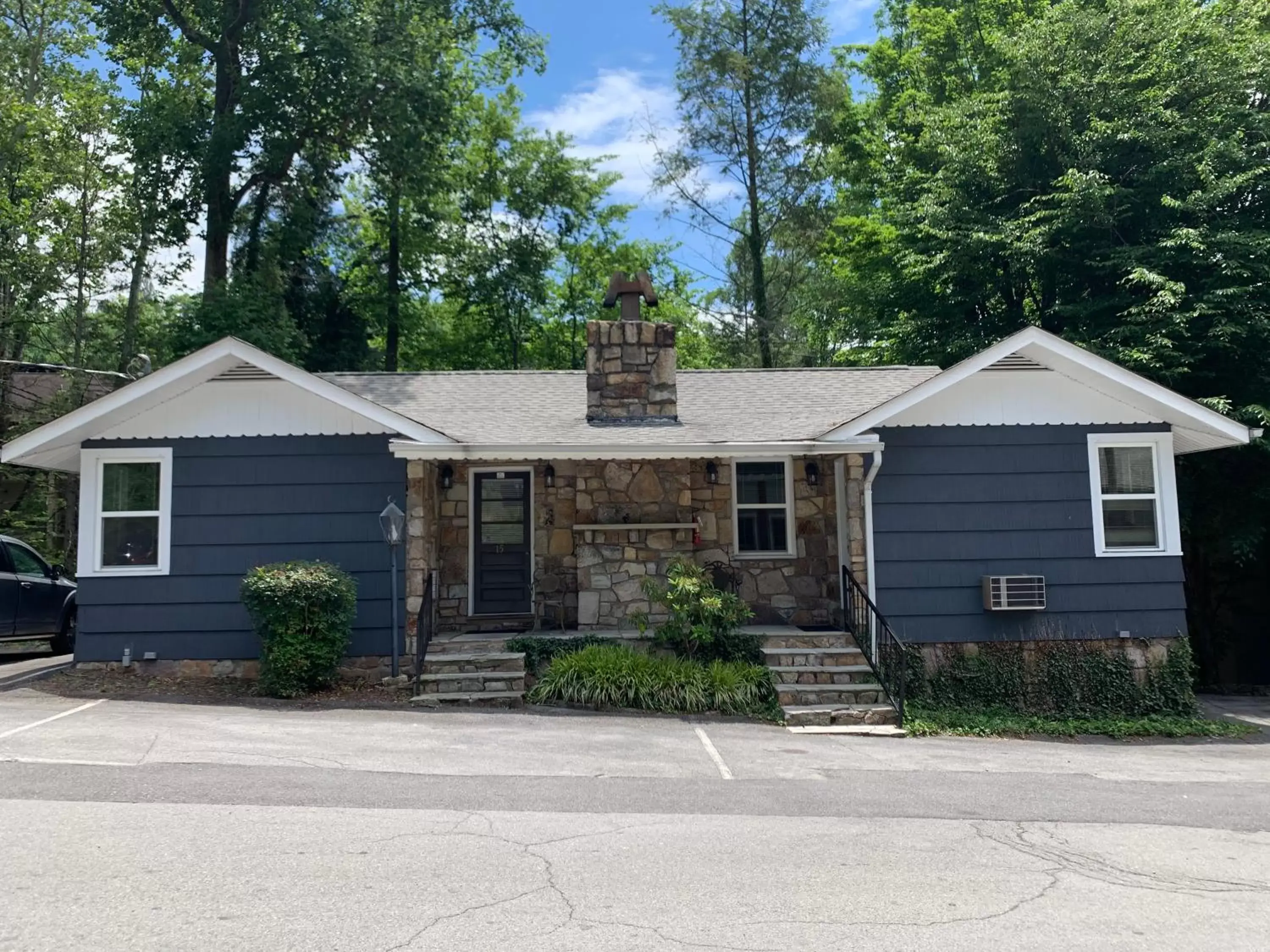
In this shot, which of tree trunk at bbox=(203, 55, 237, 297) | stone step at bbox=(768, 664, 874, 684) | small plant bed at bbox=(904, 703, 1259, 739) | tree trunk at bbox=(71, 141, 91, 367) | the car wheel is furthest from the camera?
tree trunk at bbox=(71, 141, 91, 367)

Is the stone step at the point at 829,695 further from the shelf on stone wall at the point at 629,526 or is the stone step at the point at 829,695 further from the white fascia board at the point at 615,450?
the white fascia board at the point at 615,450

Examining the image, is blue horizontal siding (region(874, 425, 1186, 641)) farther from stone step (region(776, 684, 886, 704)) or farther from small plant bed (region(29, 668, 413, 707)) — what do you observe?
small plant bed (region(29, 668, 413, 707))

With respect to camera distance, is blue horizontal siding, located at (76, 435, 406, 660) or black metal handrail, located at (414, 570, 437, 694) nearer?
black metal handrail, located at (414, 570, 437, 694)

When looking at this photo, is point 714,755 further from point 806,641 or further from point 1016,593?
point 1016,593

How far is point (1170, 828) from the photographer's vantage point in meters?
5.80

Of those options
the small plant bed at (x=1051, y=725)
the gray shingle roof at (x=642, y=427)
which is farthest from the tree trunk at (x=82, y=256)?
the small plant bed at (x=1051, y=725)

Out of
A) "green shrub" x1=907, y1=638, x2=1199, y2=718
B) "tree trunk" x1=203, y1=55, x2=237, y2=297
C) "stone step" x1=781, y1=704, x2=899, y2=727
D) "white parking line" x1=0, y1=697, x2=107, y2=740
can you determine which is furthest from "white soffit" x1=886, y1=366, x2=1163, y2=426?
"tree trunk" x1=203, y1=55, x2=237, y2=297

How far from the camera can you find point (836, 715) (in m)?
8.97

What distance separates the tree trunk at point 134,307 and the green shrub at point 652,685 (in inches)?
645

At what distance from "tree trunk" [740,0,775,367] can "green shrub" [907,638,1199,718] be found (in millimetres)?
14136

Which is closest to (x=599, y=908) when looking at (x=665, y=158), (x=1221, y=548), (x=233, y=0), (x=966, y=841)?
(x=966, y=841)

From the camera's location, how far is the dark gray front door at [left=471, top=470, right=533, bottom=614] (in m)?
11.4

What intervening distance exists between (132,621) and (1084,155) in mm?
14799

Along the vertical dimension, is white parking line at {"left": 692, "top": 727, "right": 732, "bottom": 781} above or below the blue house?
below
